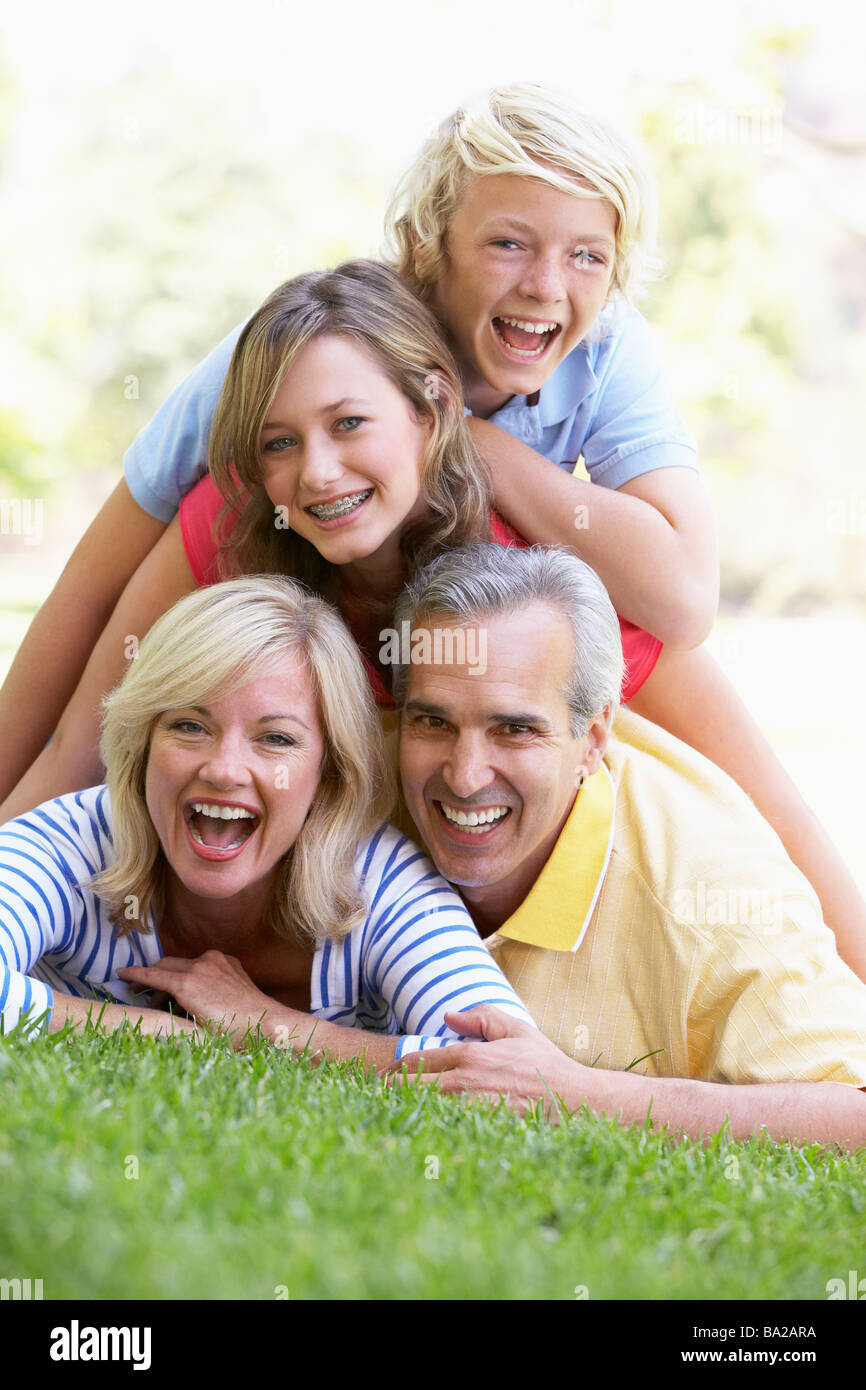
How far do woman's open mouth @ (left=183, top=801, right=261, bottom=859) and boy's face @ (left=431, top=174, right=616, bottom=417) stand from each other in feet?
4.31

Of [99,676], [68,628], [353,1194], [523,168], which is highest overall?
[523,168]

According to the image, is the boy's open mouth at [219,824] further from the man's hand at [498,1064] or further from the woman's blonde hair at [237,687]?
the man's hand at [498,1064]

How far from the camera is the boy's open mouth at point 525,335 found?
379 centimetres

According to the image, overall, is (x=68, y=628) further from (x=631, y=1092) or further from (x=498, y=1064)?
(x=631, y=1092)

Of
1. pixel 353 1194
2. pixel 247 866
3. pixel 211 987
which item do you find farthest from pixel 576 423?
pixel 353 1194

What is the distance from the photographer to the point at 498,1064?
294 centimetres

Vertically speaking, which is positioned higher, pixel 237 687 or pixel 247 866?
pixel 237 687

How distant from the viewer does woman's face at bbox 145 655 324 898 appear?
10.8ft

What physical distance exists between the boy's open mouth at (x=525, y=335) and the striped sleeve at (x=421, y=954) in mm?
1282
